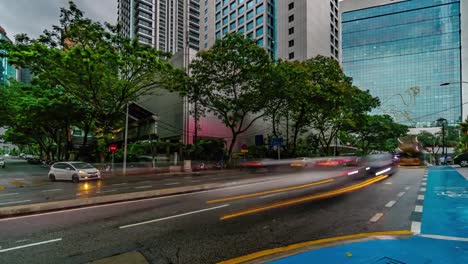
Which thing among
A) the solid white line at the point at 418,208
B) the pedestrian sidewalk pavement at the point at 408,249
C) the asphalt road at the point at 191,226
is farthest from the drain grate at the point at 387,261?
the solid white line at the point at 418,208

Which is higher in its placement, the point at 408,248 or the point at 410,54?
the point at 410,54

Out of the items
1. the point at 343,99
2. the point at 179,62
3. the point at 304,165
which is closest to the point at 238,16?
the point at 179,62

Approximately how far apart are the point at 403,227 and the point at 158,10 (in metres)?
126

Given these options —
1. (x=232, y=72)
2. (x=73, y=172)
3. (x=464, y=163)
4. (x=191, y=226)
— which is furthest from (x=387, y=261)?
(x=464, y=163)

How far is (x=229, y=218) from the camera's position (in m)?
7.91

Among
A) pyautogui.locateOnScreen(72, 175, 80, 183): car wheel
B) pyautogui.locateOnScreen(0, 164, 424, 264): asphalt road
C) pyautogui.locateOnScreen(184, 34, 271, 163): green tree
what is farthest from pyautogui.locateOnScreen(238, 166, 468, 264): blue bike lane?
pyautogui.locateOnScreen(184, 34, 271, 163): green tree

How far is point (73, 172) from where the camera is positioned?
21.5 metres

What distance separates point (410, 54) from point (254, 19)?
250 feet

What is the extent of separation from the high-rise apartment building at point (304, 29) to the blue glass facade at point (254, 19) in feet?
12.6

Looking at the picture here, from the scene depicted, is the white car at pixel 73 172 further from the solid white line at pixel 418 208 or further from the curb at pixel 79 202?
the solid white line at pixel 418 208

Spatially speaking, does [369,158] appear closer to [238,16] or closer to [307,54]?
[307,54]

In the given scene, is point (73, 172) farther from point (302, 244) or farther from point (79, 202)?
point (302, 244)

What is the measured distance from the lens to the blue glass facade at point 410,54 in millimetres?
103938

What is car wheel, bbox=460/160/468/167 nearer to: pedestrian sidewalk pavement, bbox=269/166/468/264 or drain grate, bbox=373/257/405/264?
pedestrian sidewalk pavement, bbox=269/166/468/264
